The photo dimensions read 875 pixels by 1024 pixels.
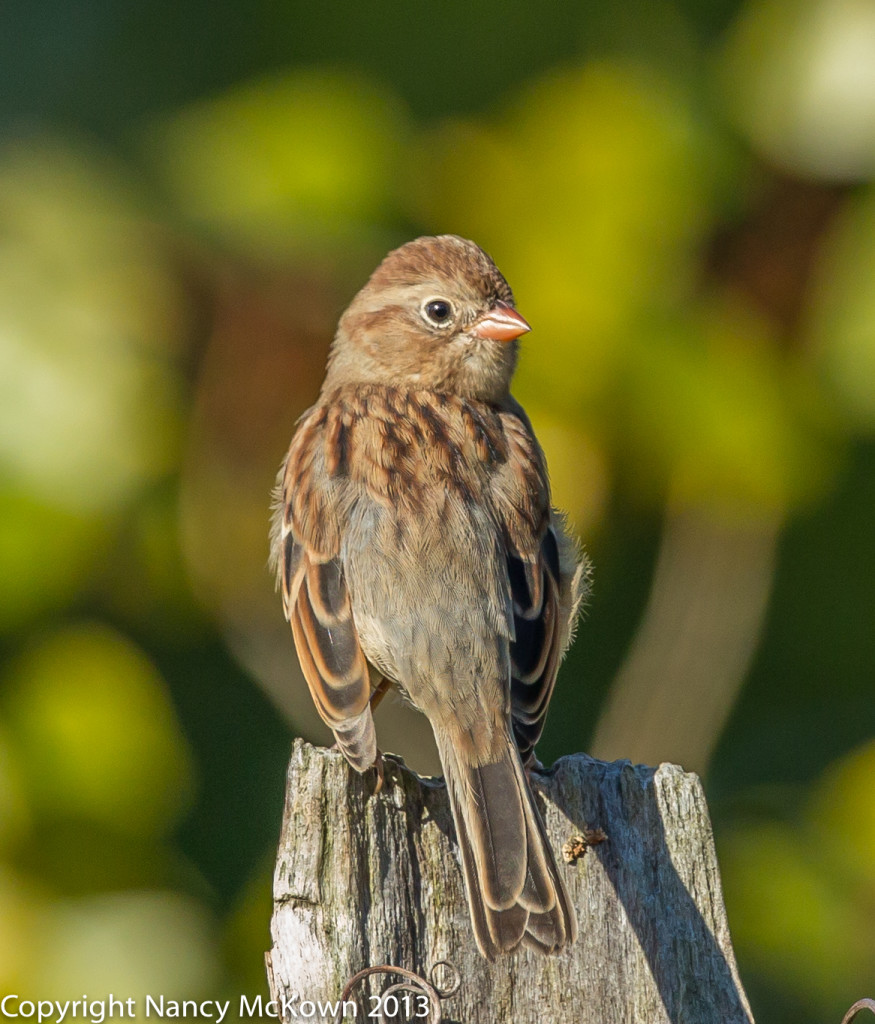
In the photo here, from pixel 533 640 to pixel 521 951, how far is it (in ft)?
3.93

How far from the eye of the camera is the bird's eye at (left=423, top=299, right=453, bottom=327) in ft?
15.5

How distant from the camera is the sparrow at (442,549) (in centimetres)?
351

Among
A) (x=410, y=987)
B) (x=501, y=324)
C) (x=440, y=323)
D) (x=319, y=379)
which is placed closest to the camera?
(x=410, y=987)

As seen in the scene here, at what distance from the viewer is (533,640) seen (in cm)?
389

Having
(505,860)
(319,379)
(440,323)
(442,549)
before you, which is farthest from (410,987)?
(319,379)

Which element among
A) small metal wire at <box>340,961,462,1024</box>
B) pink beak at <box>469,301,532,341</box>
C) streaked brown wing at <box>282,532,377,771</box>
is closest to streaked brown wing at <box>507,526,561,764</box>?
streaked brown wing at <box>282,532,377,771</box>

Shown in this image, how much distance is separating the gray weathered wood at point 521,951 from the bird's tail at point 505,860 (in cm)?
5

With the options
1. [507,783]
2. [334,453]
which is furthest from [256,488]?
[507,783]

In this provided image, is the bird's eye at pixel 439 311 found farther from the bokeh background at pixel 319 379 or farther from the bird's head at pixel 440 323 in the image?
the bokeh background at pixel 319 379

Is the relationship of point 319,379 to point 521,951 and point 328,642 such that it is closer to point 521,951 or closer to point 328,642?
point 328,642

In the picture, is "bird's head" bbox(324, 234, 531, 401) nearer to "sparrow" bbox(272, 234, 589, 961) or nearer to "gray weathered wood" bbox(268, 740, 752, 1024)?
"sparrow" bbox(272, 234, 589, 961)

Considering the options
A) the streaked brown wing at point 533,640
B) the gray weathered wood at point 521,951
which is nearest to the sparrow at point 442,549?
the streaked brown wing at point 533,640

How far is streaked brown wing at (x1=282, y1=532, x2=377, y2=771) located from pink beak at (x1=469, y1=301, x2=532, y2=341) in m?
A: 0.90

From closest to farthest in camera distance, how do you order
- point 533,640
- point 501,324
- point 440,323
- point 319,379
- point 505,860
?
point 505,860, point 533,640, point 501,324, point 440,323, point 319,379
